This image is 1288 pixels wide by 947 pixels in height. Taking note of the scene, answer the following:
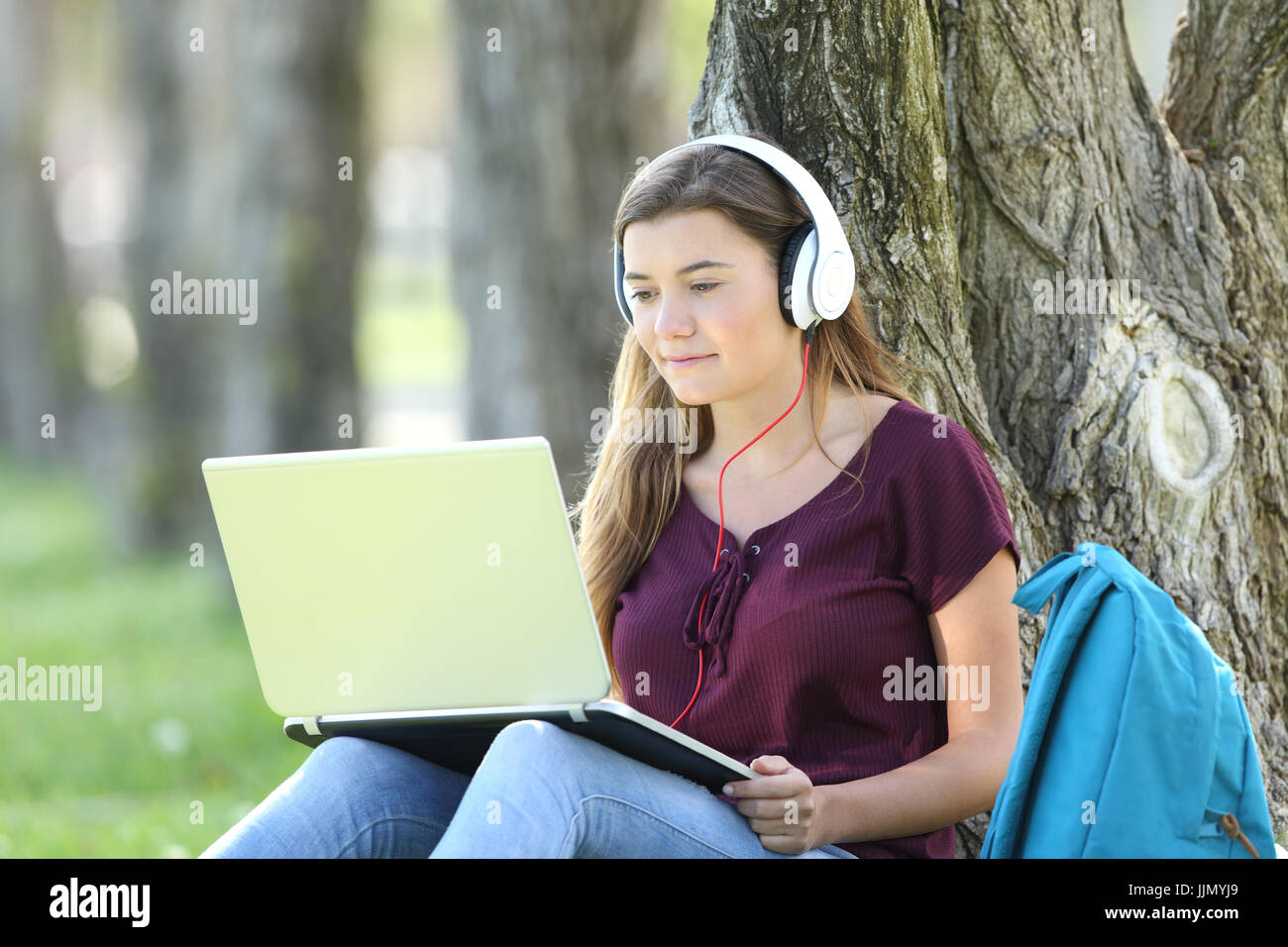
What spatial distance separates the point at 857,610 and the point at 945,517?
233 mm

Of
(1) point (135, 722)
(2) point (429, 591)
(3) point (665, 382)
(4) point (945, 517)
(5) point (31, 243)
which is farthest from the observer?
(5) point (31, 243)

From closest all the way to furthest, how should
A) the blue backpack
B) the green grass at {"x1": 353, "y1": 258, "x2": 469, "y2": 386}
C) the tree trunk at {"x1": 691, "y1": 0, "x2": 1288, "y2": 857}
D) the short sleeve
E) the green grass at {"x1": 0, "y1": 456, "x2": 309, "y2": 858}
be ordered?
1. the blue backpack
2. the short sleeve
3. the tree trunk at {"x1": 691, "y1": 0, "x2": 1288, "y2": 857}
4. the green grass at {"x1": 0, "y1": 456, "x2": 309, "y2": 858}
5. the green grass at {"x1": 353, "y1": 258, "x2": 469, "y2": 386}

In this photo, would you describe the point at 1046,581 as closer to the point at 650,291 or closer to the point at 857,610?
the point at 857,610

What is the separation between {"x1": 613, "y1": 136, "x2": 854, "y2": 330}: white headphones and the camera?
2.83 m

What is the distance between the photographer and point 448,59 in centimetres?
771

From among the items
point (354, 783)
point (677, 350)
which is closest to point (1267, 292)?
point (677, 350)

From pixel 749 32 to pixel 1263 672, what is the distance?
195cm

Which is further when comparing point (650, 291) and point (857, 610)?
point (650, 291)

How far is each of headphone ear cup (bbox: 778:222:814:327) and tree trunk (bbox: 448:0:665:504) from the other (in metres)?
4.35

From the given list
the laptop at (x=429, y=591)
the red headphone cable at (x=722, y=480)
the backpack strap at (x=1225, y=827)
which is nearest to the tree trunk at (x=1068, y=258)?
the red headphone cable at (x=722, y=480)

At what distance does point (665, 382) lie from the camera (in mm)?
3238

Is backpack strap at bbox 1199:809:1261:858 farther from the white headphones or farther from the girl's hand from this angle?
the white headphones

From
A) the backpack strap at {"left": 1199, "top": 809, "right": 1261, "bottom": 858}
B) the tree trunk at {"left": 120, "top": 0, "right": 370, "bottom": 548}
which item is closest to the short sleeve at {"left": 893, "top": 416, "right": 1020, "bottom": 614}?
the backpack strap at {"left": 1199, "top": 809, "right": 1261, "bottom": 858}

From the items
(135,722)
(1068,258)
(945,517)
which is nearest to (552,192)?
(135,722)
